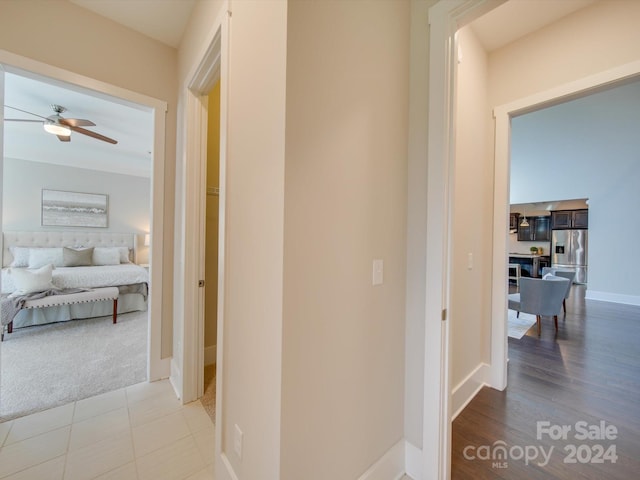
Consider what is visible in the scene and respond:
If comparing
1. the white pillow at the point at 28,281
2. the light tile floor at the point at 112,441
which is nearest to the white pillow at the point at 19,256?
the white pillow at the point at 28,281

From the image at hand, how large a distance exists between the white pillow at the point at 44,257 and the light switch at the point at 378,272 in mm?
6017

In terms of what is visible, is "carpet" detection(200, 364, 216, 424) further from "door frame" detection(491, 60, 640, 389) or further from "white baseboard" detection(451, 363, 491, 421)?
"door frame" detection(491, 60, 640, 389)

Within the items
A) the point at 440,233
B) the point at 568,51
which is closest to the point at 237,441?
the point at 440,233

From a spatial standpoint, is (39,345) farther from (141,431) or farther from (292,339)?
(292,339)

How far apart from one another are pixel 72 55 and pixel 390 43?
2264 millimetres

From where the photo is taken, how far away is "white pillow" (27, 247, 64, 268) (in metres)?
4.47

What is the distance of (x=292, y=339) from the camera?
0.90 metres

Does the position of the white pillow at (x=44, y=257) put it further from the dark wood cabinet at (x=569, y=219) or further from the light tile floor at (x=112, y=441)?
the dark wood cabinet at (x=569, y=219)

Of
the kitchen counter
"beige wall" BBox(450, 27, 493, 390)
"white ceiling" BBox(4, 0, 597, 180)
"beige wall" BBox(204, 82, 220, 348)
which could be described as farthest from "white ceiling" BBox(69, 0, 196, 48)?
the kitchen counter

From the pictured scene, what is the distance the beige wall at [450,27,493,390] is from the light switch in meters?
0.79

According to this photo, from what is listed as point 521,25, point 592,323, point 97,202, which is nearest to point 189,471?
point 521,25

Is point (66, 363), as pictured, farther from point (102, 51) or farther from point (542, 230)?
point (542, 230)

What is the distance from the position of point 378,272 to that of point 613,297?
7297mm

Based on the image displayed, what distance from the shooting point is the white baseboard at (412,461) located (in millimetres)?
1329
